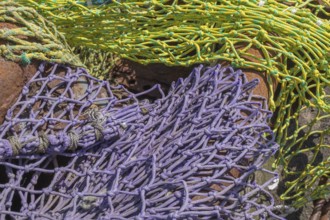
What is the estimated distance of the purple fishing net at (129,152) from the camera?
1.07 metres

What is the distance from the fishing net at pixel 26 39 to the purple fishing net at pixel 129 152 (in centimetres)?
3

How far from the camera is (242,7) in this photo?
4.31 feet

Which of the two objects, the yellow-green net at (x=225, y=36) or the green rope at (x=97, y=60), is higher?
A: the yellow-green net at (x=225, y=36)

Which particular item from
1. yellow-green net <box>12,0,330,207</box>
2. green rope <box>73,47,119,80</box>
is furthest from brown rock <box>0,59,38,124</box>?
green rope <box>73,47,119,80</box>

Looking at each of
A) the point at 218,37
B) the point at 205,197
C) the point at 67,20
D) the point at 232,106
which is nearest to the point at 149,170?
the point at 205,197

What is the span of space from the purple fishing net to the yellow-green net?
4.1 inches

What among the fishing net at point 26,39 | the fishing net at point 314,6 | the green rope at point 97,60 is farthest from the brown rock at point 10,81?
the fishing net at point 314,6

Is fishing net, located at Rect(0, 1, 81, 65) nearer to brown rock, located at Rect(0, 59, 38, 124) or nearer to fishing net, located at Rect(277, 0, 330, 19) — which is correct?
brown rock, located at Rect(0, 59, 38, 124)

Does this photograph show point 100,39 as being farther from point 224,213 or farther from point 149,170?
point 224,213

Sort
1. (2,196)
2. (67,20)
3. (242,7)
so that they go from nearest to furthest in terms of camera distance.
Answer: (2,196) < (242,7) < (67,20)

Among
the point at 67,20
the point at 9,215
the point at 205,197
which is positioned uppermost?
the point at 67,20

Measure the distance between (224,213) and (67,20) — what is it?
0.67m

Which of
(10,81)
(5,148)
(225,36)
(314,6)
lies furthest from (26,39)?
(314,6)

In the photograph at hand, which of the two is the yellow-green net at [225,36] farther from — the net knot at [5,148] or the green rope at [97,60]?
the net knot at [5,148]
